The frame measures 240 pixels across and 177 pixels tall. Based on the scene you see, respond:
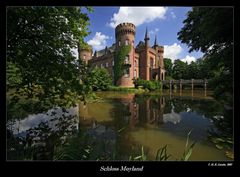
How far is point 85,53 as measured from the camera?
144 inches

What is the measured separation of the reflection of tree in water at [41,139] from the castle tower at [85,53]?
4.39 feet

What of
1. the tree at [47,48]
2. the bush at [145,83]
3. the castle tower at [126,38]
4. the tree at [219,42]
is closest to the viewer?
the tree at [47,48]

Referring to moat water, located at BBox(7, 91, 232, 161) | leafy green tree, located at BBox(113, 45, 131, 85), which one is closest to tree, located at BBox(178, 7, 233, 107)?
moat water, located at BBox(7, 91, 232, 161)

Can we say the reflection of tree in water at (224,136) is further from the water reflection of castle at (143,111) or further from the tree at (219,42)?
the water reflection of castle at (143,111)

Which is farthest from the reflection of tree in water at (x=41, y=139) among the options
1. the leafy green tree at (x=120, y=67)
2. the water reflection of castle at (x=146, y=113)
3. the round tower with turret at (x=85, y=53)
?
the water reflection of castle at (x=146, y=113)

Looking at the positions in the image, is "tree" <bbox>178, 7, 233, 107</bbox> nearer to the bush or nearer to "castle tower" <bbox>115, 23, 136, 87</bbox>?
"castle tower" <bbox>115, 23, 136, 87</bbox>

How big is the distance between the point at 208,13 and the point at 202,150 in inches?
113

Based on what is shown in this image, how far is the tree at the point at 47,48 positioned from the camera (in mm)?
2852

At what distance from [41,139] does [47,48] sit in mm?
2047

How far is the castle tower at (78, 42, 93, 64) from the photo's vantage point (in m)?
3.48

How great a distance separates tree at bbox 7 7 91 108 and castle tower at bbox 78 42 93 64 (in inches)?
5.5

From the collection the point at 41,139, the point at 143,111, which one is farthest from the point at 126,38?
the point at 41,139
